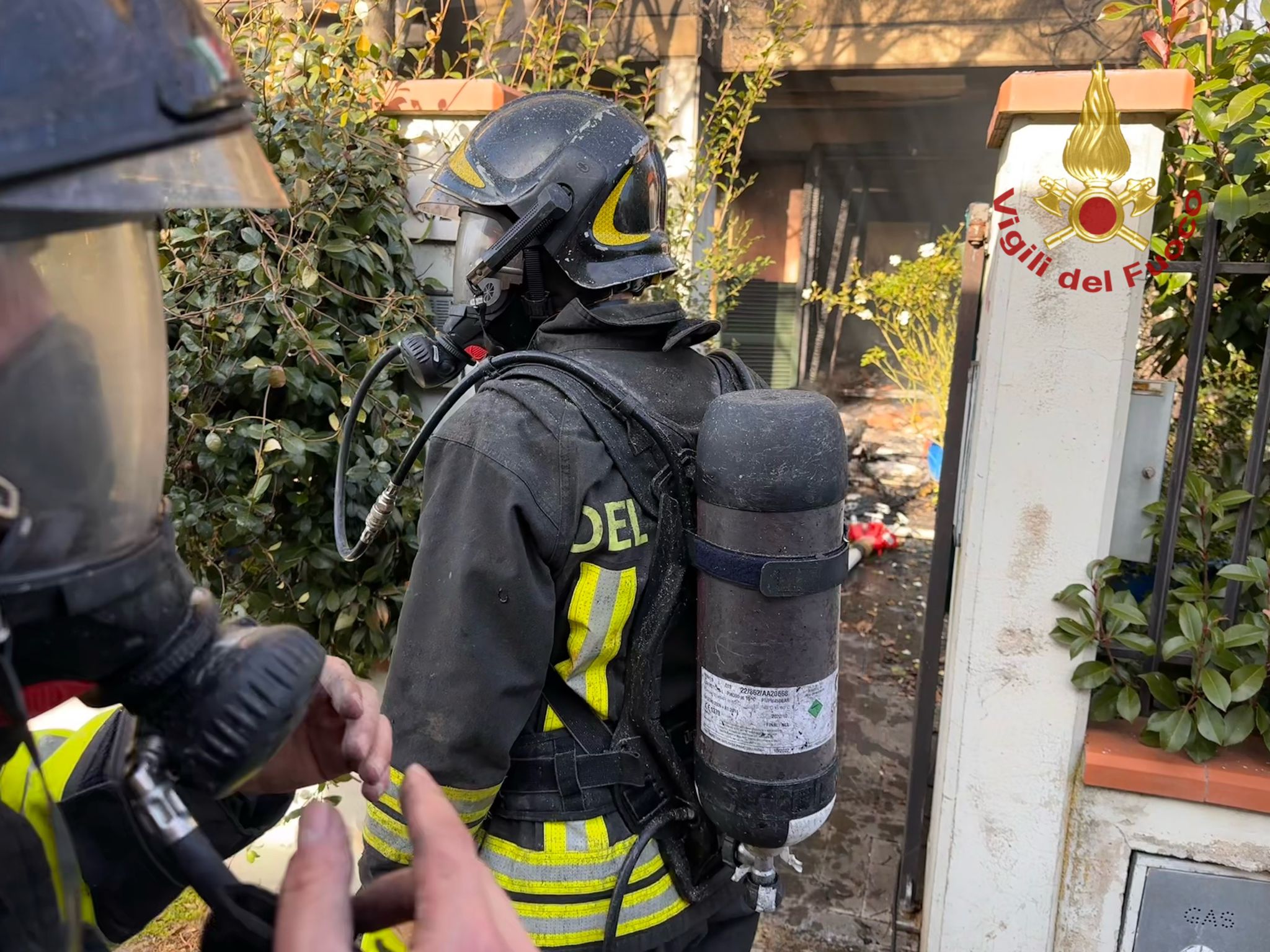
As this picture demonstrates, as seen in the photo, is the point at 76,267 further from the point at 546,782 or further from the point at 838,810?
the point at 838,810

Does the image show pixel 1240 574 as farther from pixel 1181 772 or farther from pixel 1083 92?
pixel 1083 92

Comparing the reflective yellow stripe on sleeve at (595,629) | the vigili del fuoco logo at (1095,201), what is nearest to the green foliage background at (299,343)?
the reflective yellow stripe on sleeve at (595,629)

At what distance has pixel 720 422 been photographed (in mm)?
1500

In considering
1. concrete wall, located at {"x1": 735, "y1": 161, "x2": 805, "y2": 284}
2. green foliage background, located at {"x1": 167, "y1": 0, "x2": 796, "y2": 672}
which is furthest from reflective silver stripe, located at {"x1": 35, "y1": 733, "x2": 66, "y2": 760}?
concrete wall, located at {"x1": 735, "y1": 161, "x2": 805, "y2": 284}

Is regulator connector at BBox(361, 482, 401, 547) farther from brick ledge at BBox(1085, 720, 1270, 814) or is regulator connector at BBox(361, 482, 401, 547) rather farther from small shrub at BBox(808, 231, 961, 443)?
small shrub at BBox(808, 231, 961, 443)

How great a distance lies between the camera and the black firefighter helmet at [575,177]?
176 cm

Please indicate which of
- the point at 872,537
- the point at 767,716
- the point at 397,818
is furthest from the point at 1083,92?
the point at 872,537

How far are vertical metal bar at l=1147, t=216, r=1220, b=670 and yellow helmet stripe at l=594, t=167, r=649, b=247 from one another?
125 centimetres

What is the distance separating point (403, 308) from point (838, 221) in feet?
22.3

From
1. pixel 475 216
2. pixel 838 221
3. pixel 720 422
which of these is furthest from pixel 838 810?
pixel 838 221

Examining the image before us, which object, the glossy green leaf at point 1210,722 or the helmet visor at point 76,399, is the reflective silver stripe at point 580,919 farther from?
the glossy green leaf at point 1210,722

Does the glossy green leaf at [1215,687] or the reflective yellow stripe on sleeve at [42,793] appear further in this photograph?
the glossy green leaf at [1215,687]

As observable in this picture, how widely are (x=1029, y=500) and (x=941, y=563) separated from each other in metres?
0.50

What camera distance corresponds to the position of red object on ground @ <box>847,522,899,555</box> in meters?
5.68
